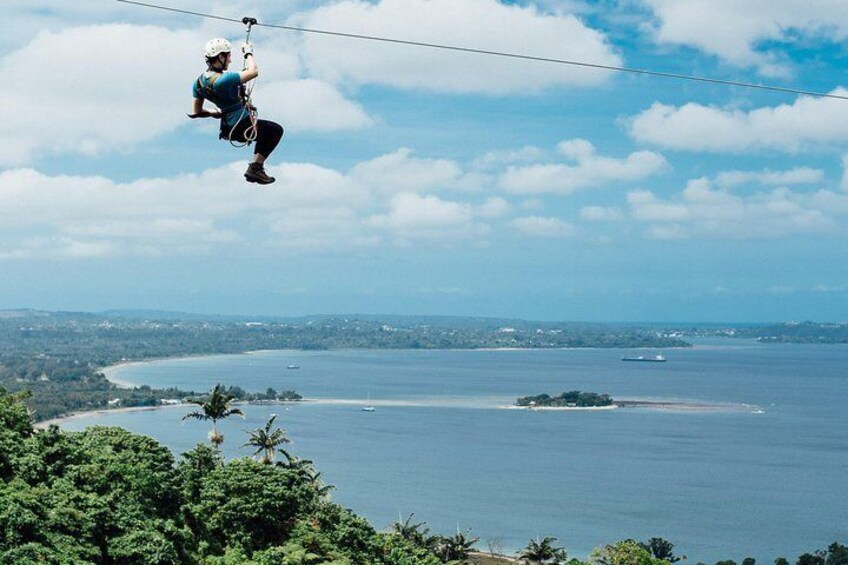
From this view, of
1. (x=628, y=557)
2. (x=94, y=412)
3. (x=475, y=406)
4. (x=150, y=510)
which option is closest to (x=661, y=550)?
(x=628, y=557)

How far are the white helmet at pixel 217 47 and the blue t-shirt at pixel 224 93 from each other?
0.15 metres

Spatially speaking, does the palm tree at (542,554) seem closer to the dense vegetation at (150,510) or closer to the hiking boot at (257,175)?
the dense vegetation at (150,510)

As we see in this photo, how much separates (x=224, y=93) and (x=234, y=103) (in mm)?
146

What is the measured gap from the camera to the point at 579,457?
265 ft

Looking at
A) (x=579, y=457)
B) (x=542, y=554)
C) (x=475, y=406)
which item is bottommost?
(x=579, y=457)

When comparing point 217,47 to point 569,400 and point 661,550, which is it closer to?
point 661,550

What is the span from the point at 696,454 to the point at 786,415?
31.9 meters

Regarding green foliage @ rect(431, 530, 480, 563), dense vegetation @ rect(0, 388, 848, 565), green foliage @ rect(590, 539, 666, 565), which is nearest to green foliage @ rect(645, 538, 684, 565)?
green foliage @ rect(431, 530, 480, 563)

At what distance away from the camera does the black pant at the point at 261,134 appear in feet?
24.1

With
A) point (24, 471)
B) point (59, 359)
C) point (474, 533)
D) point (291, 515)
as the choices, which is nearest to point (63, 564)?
point (24, 471)

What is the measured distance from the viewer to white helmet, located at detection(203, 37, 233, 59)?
6.99m

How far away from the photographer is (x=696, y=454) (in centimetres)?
8062

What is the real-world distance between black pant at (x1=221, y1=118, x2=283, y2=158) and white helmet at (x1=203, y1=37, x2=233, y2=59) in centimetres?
54

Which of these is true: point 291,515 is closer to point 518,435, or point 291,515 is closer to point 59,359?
point 518,435
